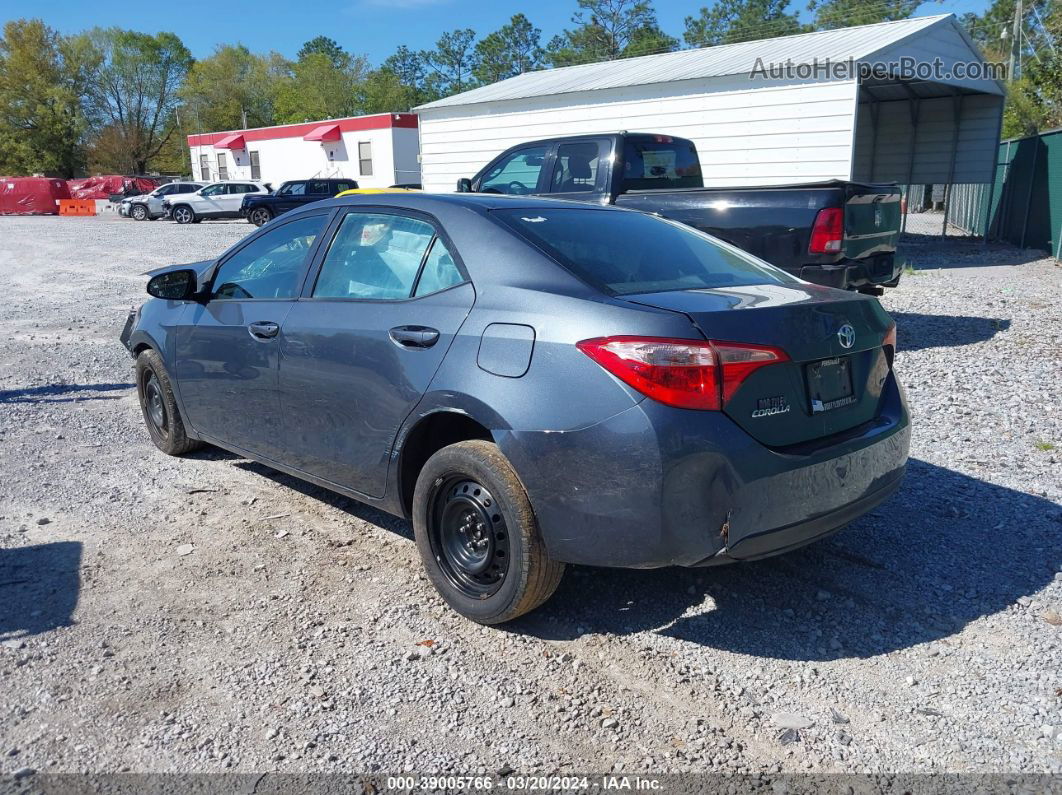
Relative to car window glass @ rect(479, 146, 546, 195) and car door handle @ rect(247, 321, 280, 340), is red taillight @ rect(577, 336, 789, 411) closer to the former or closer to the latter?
car door handle @ rect(247, 321, 280, 340)

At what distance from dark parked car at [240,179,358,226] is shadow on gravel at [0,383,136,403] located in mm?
22995

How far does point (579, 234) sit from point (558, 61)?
8210cm

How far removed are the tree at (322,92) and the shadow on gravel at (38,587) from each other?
248 feet

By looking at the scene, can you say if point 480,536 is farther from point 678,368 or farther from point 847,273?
point 847,273

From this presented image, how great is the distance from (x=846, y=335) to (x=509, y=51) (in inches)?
3646

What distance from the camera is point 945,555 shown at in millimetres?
4004

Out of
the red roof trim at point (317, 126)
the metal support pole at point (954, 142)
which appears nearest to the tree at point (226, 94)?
the red roof trim at point (317, 126)

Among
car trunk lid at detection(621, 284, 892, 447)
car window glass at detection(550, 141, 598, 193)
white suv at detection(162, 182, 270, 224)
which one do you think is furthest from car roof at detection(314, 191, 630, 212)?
white suv at detection(162, 182, 270, 224)

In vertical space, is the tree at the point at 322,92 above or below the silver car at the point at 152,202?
above

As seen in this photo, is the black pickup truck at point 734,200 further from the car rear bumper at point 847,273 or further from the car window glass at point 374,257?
the car window glass at point 374,257

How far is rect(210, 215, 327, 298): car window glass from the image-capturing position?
4383 mm

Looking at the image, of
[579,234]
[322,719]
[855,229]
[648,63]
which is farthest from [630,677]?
[648,63]

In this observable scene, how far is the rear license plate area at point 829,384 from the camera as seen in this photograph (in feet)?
10.4

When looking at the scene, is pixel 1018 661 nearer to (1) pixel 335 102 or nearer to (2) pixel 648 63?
(2) pixel 648 63
